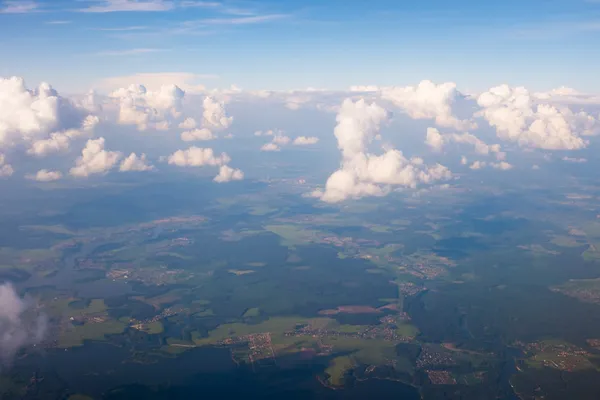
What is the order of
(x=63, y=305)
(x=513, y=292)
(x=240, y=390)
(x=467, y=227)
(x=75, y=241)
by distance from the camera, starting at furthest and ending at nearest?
(x=467, y=227) < (x=75, y=241) < (x=513, y=292) < (x=63, y=305) < (x=240, y=390)

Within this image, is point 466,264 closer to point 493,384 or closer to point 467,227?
point 467,227

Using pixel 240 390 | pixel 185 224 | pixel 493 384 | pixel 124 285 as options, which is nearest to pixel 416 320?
pixel 493 384

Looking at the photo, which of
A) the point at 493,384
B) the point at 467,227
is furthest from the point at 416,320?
the point at 467,227

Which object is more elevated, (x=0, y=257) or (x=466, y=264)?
(x=0, y=257)

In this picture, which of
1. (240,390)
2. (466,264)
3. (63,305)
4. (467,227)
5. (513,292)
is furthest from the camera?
(467,227)

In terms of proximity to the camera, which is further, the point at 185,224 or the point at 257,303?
the point at 185,224

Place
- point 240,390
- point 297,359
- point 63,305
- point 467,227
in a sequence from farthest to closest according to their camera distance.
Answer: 1. point 467,227
2. point 63,305
3. point 297,359
4. point 240,390

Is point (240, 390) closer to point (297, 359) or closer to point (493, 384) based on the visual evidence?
point (297, 359)

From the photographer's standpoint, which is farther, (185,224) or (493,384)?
(185,224)

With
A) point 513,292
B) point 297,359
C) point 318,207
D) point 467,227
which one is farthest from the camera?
point 318,207
